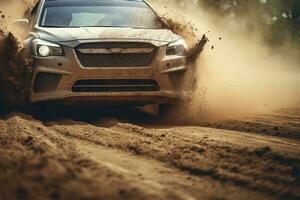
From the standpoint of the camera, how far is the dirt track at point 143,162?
3322 millimetres

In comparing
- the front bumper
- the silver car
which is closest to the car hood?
the silver car

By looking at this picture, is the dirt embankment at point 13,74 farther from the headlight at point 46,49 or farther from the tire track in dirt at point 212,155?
the tire track in dirt at point 212,155

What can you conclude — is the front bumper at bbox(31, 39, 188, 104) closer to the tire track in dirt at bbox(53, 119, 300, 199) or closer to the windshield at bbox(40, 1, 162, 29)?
the tire track in dirt at bbox(53, 119, 300, 199)

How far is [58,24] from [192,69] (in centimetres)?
184

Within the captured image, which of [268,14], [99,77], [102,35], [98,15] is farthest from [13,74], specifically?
[268,14]

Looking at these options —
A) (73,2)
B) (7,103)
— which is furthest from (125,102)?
(73,2)

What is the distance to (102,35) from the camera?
673cm

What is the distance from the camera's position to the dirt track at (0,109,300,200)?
10.9 feet

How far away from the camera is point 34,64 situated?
6480 millimetres

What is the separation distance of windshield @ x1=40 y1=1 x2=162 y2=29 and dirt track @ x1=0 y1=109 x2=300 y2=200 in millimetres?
1826

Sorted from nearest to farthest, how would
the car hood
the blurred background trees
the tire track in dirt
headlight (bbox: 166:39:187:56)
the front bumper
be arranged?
1. the tire track in dirt
2. the front bumper
3. the car hood
4. headlight (bbox: 166:39:187:56)
5. the blurred background trees

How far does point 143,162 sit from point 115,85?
8.30ft

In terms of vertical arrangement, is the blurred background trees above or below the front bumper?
above

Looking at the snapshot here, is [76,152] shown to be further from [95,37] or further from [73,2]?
[73,2]
